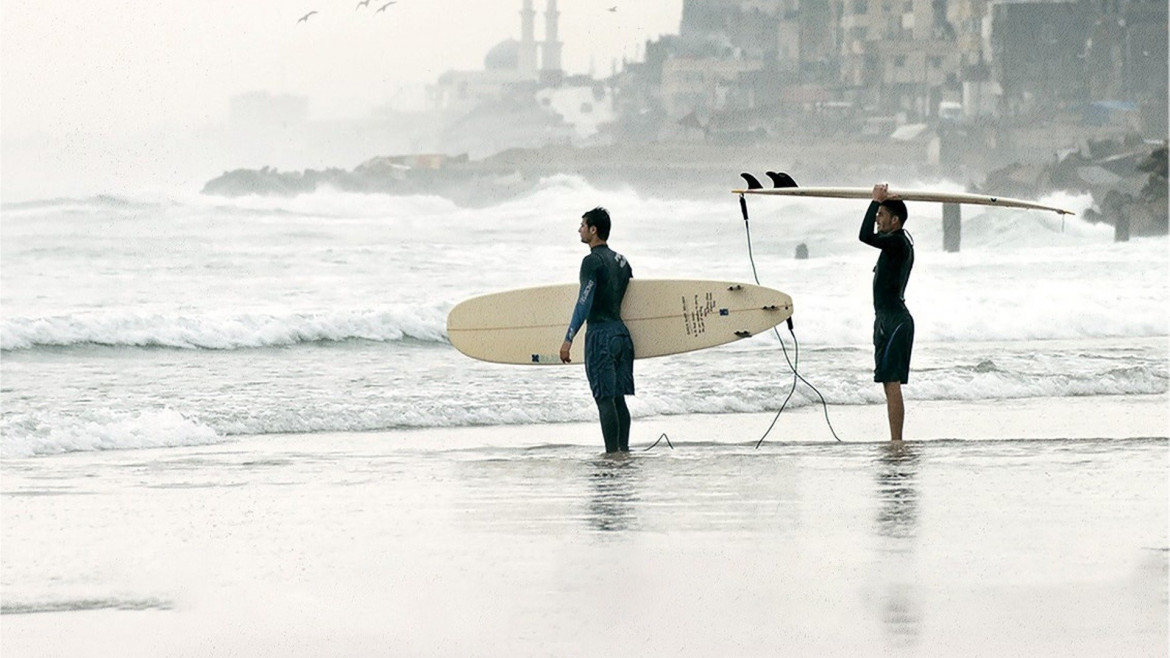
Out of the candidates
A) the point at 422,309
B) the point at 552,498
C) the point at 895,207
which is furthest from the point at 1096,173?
the point at 552,498

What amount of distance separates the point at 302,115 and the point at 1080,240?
2692 centimetres

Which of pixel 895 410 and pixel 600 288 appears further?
pixel 895 410

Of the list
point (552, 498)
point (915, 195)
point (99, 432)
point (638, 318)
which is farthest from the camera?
point (99, 432)

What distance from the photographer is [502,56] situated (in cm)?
5994

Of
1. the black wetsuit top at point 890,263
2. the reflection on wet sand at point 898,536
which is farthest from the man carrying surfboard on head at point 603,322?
the reflection on wet sand at point 898,536

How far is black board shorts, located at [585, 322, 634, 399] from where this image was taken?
7.32m

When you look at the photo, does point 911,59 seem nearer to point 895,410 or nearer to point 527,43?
point 527,43

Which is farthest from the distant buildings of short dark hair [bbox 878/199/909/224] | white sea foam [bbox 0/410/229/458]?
short dark hair [bbox 878/199/909/224]

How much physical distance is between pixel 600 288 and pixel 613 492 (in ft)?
3.99

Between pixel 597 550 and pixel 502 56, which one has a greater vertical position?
pixel 502 56

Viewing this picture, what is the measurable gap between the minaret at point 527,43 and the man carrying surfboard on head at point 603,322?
170ft

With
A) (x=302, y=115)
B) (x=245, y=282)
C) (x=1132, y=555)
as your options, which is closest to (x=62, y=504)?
(x=1132, y=555)

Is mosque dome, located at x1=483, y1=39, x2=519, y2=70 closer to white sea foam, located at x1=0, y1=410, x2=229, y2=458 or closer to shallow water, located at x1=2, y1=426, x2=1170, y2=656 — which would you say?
white sea foam, located at x1=0, y1=410, x2=229, y2=458

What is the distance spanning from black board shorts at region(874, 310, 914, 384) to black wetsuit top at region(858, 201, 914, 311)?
4 centimetres
